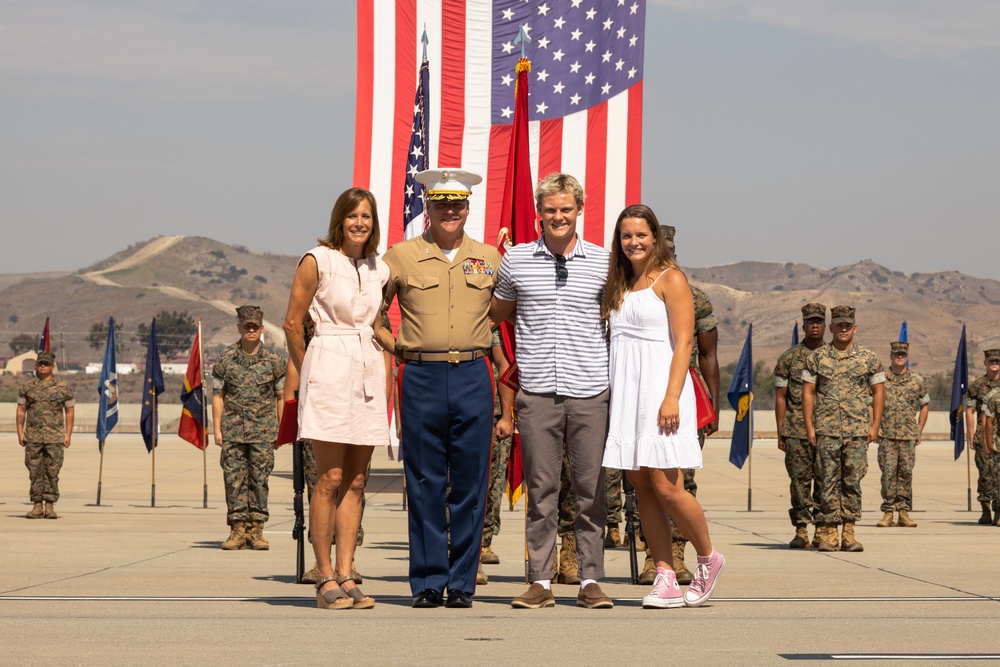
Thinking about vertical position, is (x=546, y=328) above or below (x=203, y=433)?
above

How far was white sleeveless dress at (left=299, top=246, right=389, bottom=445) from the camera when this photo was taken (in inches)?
292

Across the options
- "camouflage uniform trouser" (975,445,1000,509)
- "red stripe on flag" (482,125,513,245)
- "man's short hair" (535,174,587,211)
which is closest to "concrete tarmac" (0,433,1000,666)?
"camouflage uniform trouser" (975,445,1000,509)

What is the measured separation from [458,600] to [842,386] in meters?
5.66

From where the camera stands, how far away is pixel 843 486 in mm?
11938

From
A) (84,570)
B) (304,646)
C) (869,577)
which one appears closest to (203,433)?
(84,570)

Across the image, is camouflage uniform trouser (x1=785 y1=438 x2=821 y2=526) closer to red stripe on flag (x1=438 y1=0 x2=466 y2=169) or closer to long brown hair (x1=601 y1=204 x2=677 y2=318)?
long brown hair (x1=601 y1=204 x2=677 y2=318)

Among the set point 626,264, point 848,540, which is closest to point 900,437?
point 848,540

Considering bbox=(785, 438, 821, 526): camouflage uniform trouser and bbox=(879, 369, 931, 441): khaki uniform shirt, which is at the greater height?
bbox=(879, 369, 931, 441): khaki uniform shirt

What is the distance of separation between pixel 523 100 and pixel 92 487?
15582mm

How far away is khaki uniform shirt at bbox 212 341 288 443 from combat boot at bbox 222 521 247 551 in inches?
28.0

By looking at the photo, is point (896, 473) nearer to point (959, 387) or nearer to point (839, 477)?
point (959, 387)

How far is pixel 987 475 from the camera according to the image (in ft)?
53.4

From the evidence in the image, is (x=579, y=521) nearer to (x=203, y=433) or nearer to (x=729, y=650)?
(x=729, y=650)

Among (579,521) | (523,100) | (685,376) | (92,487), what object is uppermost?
(523,100)
